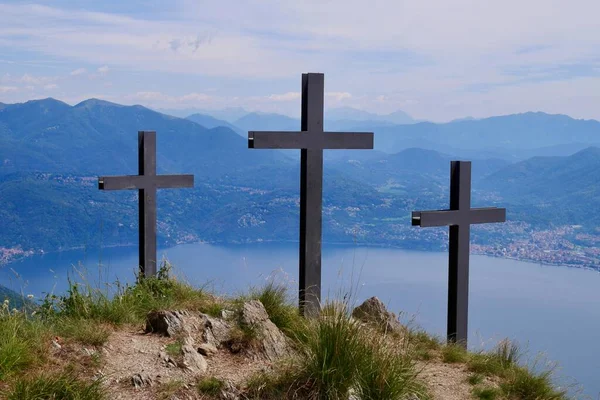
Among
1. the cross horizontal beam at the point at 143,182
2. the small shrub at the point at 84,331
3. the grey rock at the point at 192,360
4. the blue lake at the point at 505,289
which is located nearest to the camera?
the grey rock at the point at 192,360

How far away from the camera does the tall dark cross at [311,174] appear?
1060cm

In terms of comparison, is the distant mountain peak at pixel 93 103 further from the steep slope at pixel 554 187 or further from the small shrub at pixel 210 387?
Answer: the small shrub at pixel 210 387

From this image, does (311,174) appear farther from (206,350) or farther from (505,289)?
(505,289)

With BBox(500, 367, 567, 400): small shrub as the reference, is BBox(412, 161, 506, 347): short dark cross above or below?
above

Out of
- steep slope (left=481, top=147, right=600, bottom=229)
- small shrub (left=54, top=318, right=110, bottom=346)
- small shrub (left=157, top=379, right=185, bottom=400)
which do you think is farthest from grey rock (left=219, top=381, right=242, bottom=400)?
steep slope (left=481, top=147, right=600, bottom=229)

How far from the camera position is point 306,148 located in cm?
1060

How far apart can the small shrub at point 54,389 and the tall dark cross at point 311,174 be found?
14.9 ft

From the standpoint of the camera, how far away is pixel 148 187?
40.2 feet

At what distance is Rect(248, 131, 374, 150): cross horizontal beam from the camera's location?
10.3m

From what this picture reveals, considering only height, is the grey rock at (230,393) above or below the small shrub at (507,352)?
above

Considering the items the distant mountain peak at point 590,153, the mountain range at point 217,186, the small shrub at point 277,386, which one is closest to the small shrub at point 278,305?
the small shrub at point 277,386

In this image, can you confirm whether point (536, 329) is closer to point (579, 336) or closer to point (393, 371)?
point (579, 336)

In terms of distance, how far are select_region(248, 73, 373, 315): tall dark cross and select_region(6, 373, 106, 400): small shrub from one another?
4.53 meters

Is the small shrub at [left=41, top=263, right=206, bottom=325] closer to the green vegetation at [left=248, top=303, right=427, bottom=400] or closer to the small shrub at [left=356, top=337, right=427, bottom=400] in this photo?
the green vegetation at [left=248, top=303, right=427, bottom=400]
